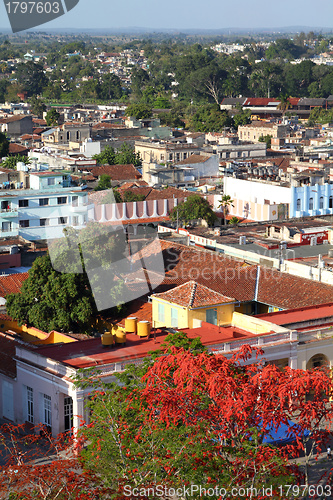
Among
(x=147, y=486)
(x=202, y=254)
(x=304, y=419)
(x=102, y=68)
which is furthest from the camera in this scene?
(x=102, y=68)

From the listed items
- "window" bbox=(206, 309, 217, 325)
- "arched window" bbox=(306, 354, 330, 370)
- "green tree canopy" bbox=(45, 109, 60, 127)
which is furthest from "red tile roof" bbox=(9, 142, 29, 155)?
"arched window" bbox=(306, 354, 330, 370)

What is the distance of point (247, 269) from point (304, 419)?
12.8 metres

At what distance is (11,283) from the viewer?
1095 inches

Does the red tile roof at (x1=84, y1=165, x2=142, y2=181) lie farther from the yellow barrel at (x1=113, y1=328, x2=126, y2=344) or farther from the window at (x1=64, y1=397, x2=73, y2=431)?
the window at (x1=64, y1=397, x2=73, y2=431)

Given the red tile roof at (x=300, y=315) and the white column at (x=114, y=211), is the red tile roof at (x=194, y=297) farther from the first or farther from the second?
the white column at (x=114, y=211)

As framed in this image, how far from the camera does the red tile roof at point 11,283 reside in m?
27.3

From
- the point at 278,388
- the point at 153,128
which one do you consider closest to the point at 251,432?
the point at 278,388

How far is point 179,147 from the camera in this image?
6569cm

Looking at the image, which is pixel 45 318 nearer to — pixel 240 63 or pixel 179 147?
pixel 179 147

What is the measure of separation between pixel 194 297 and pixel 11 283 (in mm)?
7506

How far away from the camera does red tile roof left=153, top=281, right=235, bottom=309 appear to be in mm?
22844

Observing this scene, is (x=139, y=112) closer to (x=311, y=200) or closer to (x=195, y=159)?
(x=195, y=159)

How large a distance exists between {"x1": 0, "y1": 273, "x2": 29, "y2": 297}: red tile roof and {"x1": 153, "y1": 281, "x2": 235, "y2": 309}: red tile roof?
19.8 ft

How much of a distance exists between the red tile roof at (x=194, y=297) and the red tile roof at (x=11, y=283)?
604 cm
